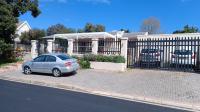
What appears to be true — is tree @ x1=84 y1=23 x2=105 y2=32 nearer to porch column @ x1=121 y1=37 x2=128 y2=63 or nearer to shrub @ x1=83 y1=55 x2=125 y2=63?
shrub @ x1=83 y1=55 x2=125 y2=63

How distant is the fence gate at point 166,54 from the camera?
58.7 feet

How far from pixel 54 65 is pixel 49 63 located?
0.47 metres

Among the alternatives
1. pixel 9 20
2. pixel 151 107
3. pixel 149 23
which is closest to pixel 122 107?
pixel 151 107

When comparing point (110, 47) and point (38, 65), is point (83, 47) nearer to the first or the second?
point (110, 47)

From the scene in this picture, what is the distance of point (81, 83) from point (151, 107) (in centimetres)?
616

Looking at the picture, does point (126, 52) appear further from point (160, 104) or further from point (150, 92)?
point (160, 104)

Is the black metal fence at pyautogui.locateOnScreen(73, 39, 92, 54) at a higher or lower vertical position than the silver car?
higher

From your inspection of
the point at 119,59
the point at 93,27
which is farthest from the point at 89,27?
the point at 119,59

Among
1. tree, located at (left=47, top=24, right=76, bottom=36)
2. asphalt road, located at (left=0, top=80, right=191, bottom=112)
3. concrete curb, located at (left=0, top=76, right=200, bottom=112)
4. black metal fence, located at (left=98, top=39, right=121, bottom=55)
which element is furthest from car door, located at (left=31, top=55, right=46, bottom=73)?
tree, located at (left=47, top=24, right=76, bottom=36)

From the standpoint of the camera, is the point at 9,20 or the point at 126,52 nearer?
the point at 126,52

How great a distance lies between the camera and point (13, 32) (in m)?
25.7

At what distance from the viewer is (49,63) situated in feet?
60.5

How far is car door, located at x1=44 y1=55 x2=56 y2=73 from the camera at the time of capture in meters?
18.3

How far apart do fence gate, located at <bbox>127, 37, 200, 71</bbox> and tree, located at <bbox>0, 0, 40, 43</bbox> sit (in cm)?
1066
